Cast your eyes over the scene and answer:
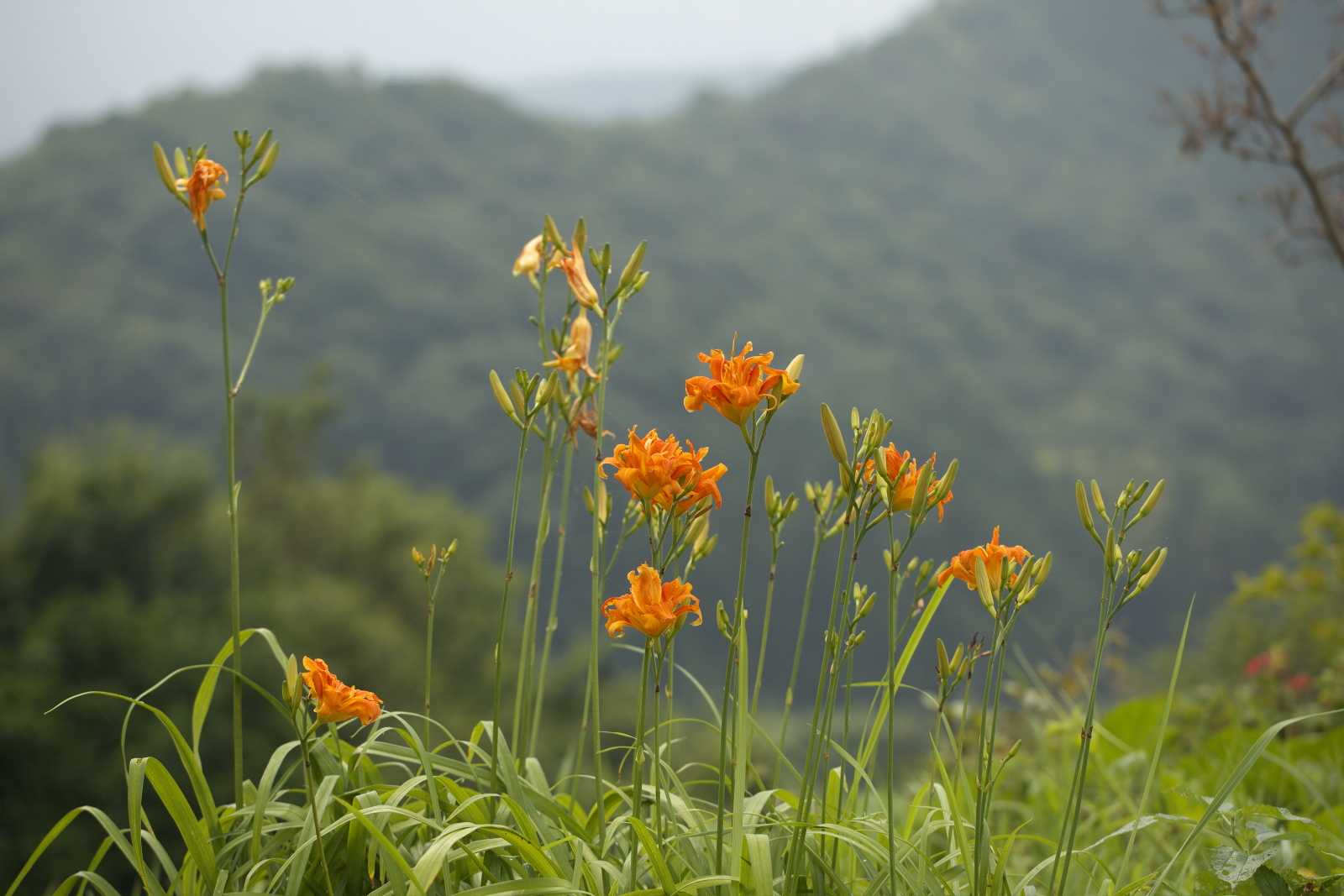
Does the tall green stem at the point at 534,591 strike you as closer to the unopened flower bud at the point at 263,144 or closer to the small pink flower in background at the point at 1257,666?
the unopened flower bud at the point at 263,144

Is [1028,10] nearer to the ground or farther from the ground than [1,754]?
farther from the ground

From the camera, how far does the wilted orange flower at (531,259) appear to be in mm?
1149

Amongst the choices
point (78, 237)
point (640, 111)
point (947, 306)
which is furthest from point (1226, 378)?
point (78, 237)

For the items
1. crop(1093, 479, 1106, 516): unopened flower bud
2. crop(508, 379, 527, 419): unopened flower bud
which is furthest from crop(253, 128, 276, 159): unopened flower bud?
crop(1093, 479, 1106, 516): unopened flower bud

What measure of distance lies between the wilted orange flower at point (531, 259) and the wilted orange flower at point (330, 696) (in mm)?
554

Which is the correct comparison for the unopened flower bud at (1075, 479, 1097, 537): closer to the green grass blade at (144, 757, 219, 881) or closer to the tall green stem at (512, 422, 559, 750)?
the tall green stem at (512, 422, 559, 750)

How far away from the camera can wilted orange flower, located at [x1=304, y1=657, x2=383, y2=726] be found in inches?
40.3

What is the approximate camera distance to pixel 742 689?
1069 mm

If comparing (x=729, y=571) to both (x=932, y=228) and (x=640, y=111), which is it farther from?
(x=640, y=111)

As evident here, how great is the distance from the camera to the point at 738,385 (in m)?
0.98

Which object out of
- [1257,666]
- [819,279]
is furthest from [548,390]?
[819,279]

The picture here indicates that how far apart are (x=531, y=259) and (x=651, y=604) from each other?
19.9 inches

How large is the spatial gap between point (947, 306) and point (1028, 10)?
31.7m

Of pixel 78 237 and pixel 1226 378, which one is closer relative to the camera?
pixel 78 237
